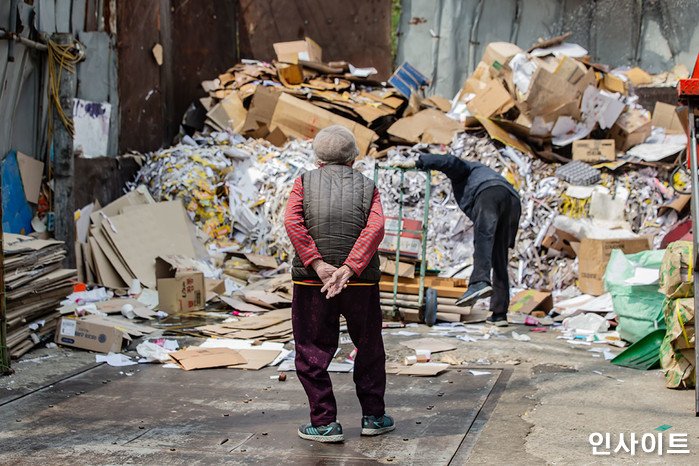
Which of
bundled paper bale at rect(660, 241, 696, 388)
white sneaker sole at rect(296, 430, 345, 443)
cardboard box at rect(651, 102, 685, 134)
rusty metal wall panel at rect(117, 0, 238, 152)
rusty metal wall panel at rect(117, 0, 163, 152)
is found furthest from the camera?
cardboard box at rect(651, 102, 685, 134)

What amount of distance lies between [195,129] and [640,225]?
7.33 metres

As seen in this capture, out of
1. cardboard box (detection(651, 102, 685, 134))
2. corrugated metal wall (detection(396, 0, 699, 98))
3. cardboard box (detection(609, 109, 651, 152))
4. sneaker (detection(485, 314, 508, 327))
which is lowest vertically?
sneaker (detection(485, 314, 508, 327))

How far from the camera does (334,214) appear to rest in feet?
13.2

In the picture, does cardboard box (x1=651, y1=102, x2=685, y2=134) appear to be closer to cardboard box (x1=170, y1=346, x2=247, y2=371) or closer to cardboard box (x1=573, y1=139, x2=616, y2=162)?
cardboard box (x1=573, y1=139, x2=616, y2=162)

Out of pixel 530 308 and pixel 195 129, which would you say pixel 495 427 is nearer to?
pixel 530 308

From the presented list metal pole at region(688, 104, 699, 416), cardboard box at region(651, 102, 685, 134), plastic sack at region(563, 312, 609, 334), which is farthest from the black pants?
cardboard box at region(651, 102, 685, 134)

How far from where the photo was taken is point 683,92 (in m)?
4.31

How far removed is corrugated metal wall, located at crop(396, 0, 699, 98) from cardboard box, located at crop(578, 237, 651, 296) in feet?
19.0

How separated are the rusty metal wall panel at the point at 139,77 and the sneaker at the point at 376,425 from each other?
7.84 m

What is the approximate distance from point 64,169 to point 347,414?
5015 millimetres

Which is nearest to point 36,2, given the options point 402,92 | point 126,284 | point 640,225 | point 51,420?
point 126,284

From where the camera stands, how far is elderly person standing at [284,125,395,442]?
3.96 metres

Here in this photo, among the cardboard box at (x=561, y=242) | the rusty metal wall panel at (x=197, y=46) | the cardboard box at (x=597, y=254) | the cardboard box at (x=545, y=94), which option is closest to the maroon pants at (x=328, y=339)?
the cardboard box at (x=597, y=254)

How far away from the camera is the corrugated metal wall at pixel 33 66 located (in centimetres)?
721
